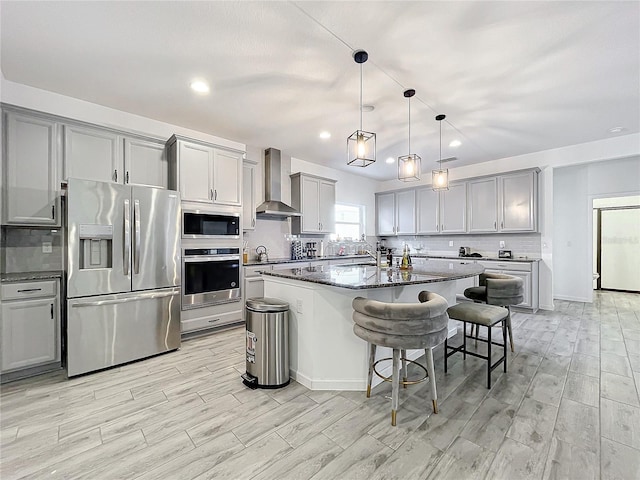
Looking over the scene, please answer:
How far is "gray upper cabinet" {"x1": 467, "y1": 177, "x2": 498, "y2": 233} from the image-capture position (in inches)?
215

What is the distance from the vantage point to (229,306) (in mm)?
Answer: 3980

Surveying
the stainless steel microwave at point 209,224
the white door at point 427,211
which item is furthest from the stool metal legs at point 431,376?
the white door at point 427,211

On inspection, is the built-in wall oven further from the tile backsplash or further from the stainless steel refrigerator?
the tile backsplash

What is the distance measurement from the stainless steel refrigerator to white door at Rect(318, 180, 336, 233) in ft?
9.78

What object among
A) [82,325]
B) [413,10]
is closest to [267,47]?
[413,10]

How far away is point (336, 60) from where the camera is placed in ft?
8.27

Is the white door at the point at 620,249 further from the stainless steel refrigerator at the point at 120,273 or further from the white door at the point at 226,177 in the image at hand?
Answer: the stainless steel refrigerator at the point at 120,273

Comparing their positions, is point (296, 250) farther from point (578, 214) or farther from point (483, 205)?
point (578, 214)

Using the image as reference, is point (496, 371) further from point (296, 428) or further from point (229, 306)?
point (229, 306)

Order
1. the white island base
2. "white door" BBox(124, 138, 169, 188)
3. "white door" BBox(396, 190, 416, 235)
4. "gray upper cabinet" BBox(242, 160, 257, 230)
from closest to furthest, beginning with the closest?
the white island base < "white door" BBox(124, 138, 169, 188) < "gray upper cabinet" BBox(242, 160, 257, 230) < "white door" BBox(396, 190, 416, 235)

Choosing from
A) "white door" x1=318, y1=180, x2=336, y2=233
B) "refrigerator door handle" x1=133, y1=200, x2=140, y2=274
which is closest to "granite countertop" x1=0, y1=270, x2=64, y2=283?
"refrigerator door handle" x1=133, y1=200, x2=140, y2=274

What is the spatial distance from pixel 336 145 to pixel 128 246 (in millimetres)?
3395

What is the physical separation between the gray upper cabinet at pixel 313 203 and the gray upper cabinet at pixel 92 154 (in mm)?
2824

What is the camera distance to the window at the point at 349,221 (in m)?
6.71
